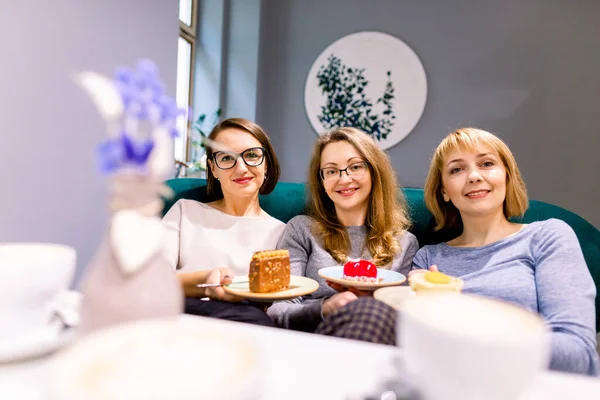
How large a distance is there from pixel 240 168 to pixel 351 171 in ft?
1.61

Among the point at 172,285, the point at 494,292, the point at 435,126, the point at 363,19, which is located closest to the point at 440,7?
the point at 363,19

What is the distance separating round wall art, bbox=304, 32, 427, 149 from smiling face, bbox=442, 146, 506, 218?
2143 mm

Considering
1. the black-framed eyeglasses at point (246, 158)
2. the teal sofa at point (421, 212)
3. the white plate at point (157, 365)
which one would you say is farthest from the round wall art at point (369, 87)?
the white plate at point (157, 365)

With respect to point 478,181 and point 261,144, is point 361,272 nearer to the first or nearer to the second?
point 478,181

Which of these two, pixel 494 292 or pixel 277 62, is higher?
pixel 277 62

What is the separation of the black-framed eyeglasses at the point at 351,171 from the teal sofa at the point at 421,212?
0.34 m

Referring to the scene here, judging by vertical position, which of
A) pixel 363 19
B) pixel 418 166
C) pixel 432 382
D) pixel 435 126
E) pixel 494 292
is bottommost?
pixel 494 292

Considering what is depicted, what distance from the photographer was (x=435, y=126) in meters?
3.54

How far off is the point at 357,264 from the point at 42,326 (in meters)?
0.99

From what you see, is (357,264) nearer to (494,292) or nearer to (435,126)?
(494,292)

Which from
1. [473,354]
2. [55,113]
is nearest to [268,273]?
[473,354]

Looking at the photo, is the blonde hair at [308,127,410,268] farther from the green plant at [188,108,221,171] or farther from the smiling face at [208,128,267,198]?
the green plant at [188,108,221,171]

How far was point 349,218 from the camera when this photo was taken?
5.96 ft

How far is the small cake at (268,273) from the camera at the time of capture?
1.29 meters
